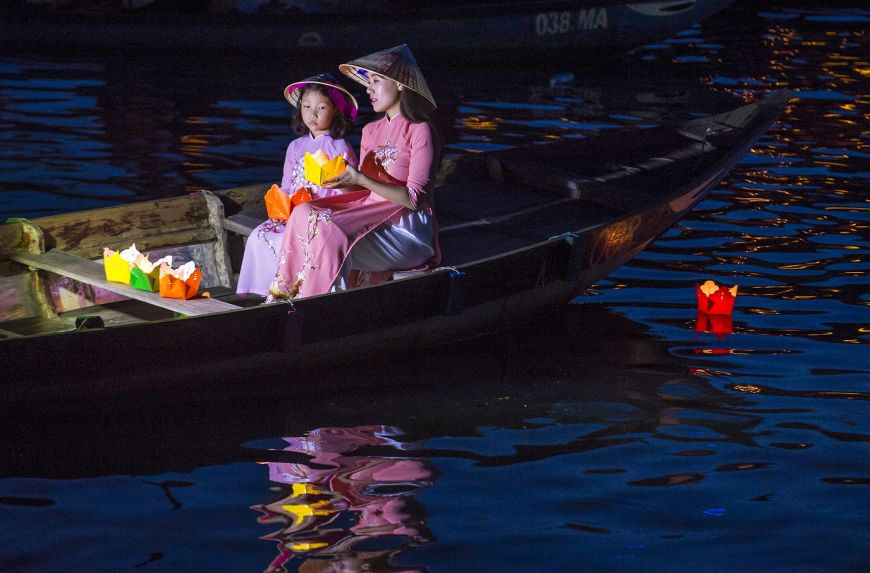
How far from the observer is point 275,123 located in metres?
10.4

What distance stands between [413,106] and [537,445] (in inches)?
66.1

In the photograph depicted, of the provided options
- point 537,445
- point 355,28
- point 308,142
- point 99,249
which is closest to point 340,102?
point 308,142

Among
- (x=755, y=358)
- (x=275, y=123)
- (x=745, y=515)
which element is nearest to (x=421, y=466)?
(x=745, y=515)

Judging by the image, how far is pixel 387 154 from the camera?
4.67 m

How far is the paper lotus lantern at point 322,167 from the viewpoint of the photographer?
14.4 ft

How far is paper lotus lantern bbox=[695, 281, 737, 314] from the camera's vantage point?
5652 millimetres

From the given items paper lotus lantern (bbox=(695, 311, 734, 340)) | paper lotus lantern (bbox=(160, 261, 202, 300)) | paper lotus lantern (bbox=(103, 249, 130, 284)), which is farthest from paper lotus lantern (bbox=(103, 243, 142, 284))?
paper lotus lantern (bbox=(695, 311, 734, 340))

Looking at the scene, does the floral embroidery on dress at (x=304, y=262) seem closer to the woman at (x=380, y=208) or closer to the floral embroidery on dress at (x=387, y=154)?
the woman at (x=380, y=208)

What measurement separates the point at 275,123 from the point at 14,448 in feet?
22.6

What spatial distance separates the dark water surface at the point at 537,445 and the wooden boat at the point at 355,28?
6084 millimetres

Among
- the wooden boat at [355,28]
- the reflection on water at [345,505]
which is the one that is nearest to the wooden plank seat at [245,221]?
the reflection on water at [345,505]

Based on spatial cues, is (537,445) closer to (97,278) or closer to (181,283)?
(181,283)

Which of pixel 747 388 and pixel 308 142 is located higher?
pixel 308 142

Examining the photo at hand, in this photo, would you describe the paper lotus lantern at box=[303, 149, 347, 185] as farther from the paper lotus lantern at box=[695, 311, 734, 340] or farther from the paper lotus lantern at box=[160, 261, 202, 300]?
the paper lotus lantern at box=[695, 311, 734, 340]
